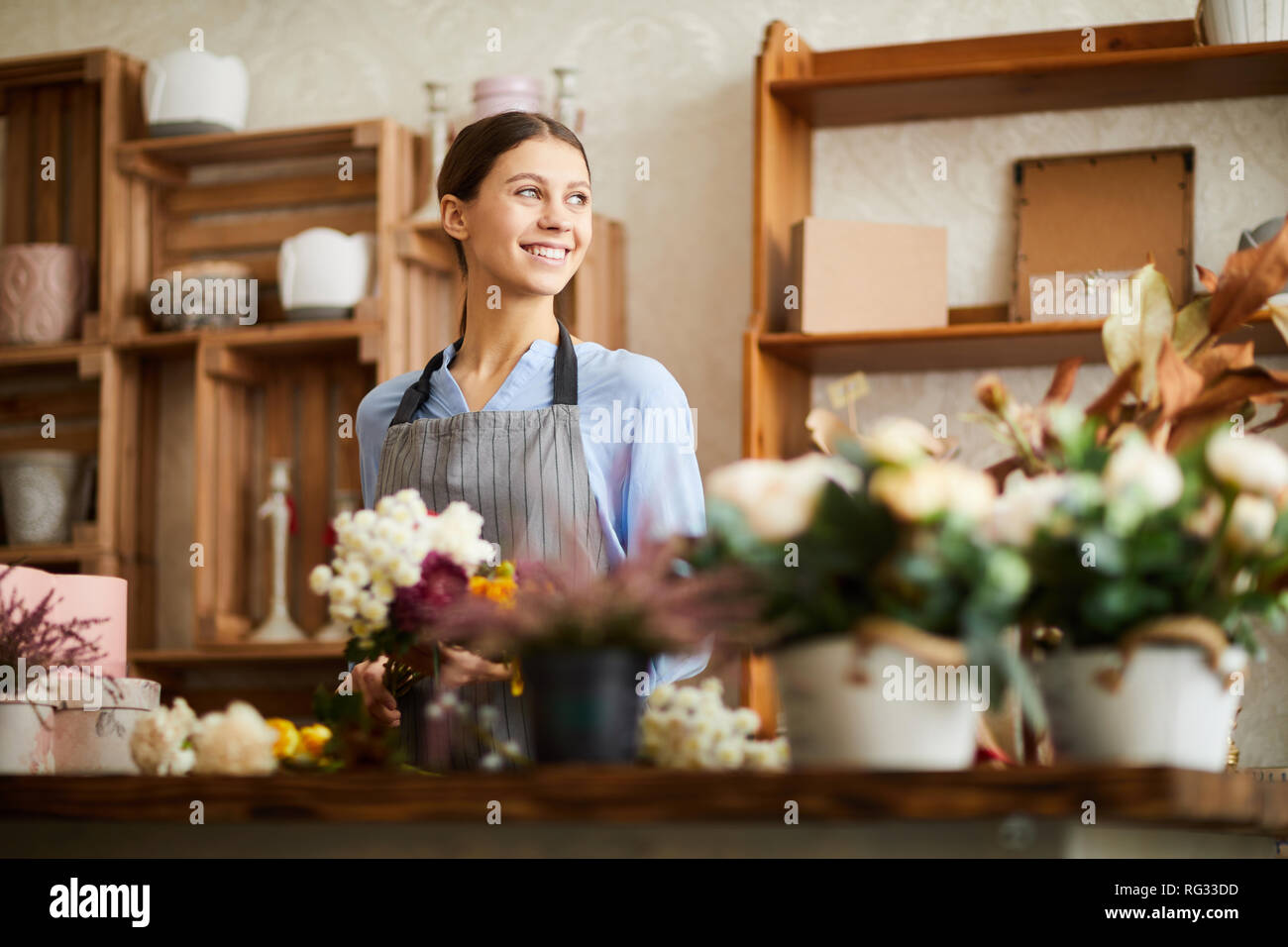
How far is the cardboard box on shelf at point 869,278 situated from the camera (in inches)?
113

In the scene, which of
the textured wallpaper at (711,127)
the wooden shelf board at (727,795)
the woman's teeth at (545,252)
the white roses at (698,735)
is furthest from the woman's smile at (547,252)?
the textured wallpaper at (711,127)

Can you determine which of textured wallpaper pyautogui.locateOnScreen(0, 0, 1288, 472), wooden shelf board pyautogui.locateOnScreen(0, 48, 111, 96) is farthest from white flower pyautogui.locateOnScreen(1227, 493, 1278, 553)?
wooden shelf board pyautogui.locateOnScreen(0, 48, 111, 96)

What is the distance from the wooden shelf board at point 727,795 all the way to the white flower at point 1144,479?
157 millimetres

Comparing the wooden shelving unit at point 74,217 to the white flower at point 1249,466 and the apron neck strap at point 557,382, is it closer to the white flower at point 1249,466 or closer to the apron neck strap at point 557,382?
the apron neck strap at point 557,382

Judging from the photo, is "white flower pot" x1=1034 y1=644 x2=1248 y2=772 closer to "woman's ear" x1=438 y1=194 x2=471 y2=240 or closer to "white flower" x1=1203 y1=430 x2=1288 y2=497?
"white flower" x1=1203 y1=430 x2=1288 y2=497

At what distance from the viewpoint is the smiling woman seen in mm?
1782

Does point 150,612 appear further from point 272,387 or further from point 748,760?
point 748,760

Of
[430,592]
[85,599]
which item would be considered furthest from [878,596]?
[85,599]

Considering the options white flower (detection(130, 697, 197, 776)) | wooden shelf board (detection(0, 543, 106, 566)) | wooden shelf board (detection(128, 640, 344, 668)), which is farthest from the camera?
wooden shelf board (detection(0, 543, 106, 566))

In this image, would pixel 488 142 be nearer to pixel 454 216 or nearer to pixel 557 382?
pixel 454 216

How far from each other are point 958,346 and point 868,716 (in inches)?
81.9

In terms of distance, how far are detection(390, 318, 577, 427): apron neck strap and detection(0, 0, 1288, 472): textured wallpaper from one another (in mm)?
1309
